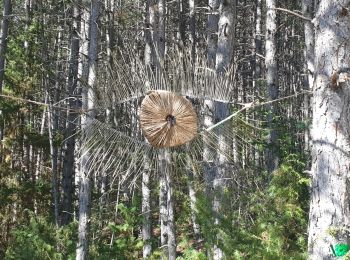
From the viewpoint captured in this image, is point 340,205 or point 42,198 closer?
point 340,205

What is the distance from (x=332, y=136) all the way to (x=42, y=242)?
7380 mm

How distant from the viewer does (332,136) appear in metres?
3.94

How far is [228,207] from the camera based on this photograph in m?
6.04

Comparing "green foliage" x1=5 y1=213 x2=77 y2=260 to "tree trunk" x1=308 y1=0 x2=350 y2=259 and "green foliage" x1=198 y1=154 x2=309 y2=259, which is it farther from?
"tree trunk" x1=308 y1=0 x2=350 y2=259

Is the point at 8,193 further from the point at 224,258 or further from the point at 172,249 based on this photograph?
the point at 172,249

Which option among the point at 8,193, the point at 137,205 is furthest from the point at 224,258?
the point at 8,193

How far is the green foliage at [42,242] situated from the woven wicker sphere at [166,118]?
22.6 feet

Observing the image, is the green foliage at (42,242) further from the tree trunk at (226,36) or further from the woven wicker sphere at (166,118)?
the woven wicker sphere at (166,118)

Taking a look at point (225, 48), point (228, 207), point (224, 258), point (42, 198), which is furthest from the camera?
point (42, 198)

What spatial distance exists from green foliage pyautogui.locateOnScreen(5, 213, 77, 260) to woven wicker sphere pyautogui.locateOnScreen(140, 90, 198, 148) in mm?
6880

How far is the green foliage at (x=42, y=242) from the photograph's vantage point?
9.65 m

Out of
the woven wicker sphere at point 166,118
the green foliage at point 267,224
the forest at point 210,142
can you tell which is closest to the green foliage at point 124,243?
the forest at point 210,142

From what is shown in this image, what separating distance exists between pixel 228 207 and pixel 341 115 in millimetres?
2429

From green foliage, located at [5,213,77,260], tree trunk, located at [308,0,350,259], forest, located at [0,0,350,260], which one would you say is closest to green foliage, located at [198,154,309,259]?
forest, located at [0,0,350,260]
